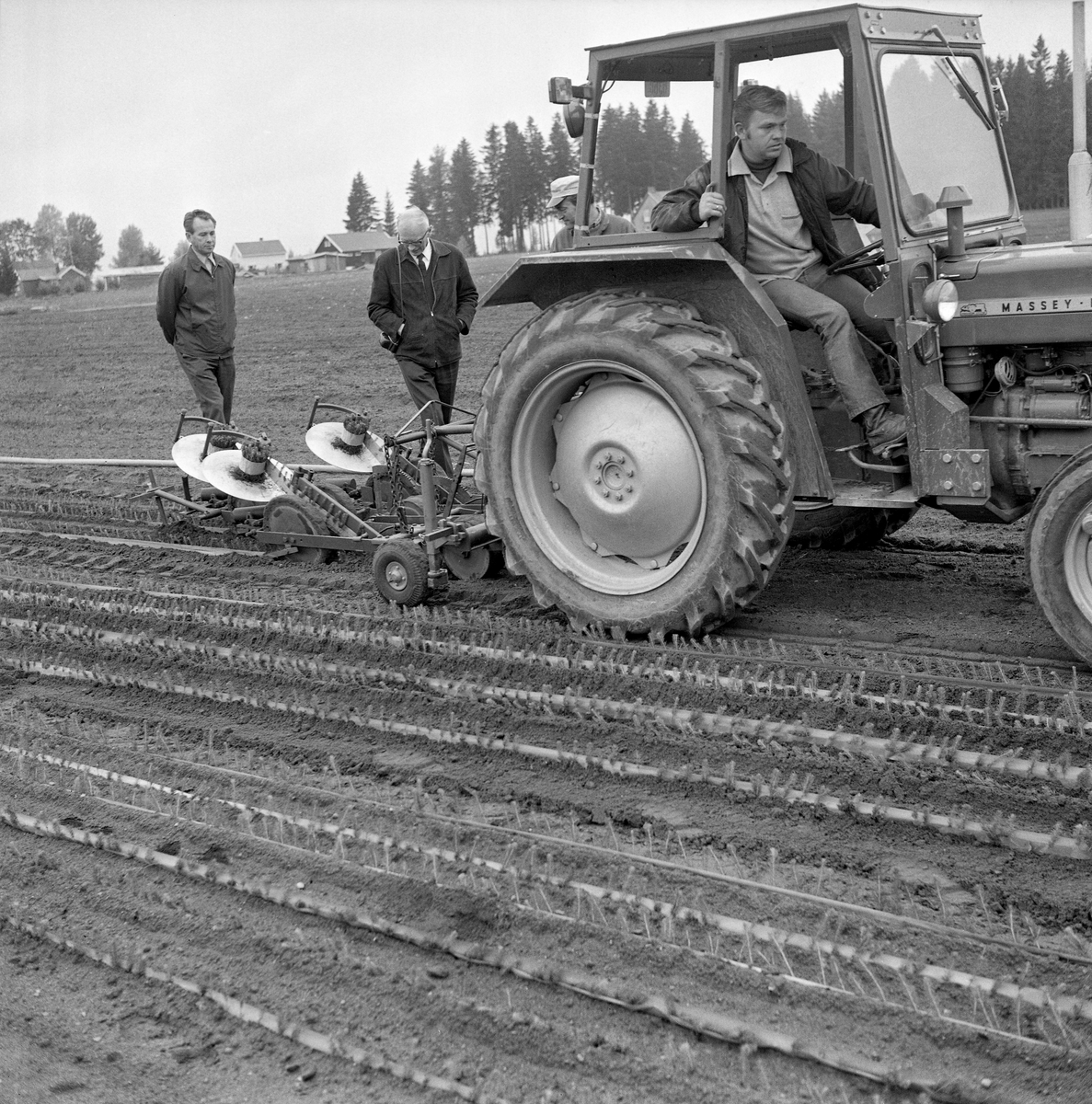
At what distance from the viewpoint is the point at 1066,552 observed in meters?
4.30

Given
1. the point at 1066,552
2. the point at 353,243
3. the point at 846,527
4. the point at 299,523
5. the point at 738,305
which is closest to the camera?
the point at 1066,552

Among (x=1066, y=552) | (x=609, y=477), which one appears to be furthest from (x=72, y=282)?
(x=1066, y=552)

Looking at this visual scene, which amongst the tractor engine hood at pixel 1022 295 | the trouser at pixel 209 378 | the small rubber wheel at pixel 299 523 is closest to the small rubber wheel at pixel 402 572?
the small rubber wheel at pixel 299 523

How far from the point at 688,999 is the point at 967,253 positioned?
3130 millimetres

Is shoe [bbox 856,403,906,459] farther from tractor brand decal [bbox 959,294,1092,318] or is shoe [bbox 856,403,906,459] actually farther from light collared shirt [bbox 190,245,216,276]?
light collared shirt [bbox 190,245,216,276]

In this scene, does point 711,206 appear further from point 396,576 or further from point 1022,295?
point 396,576

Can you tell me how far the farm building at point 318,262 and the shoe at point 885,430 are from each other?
68.9 metres

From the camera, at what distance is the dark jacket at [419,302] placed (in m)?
7.62

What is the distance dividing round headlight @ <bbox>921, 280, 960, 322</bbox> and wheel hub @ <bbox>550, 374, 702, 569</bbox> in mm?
1011

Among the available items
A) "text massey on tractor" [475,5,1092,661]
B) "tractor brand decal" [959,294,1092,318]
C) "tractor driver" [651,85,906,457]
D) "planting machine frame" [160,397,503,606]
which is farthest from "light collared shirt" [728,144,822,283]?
"planting machine frame" [160,397,503,606]

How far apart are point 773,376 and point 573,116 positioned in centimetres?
137

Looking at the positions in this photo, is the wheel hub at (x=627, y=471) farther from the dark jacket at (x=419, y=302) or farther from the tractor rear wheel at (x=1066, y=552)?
the dark jacket at (x=419, y=302)

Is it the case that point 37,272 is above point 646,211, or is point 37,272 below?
above

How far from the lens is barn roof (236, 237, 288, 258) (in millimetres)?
94062
